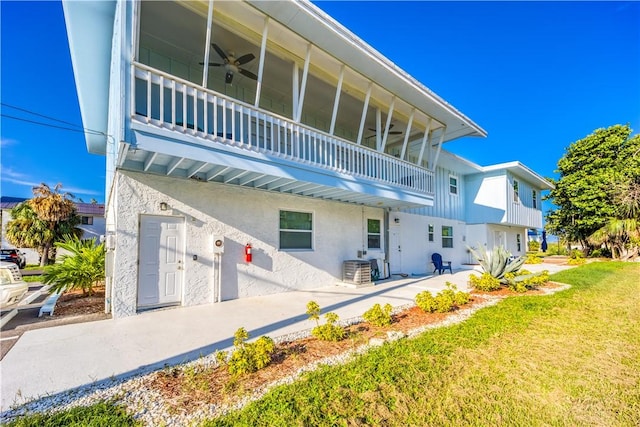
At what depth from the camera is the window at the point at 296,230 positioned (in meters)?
8.77

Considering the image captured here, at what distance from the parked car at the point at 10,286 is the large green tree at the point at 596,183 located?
85.7ft

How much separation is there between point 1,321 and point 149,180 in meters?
3.68

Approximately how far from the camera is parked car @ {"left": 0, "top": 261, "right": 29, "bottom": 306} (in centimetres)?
598

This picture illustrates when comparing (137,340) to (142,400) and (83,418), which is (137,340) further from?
(83,418)

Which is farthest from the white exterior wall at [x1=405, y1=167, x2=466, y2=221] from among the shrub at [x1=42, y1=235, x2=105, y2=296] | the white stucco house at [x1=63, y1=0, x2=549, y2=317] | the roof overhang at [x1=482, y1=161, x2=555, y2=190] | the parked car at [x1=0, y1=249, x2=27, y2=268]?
the parked car at [x1=0, y1=249, x2=27, y2=268]

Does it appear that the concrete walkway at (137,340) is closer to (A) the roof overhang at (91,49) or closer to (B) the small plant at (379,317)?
(B) the small plant at (379,317)

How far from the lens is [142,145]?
16.3 feet

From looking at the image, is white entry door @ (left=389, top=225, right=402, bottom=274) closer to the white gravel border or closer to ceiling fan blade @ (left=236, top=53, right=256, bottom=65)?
ceiling fan blade @ (left=236, top=53, right=256, bottom=65)

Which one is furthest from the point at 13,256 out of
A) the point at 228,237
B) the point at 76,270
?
the point at 228,237

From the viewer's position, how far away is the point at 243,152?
6.19 metres

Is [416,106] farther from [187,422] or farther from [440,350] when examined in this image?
[187,422]

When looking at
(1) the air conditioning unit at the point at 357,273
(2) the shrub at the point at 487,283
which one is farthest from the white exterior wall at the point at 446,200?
(2) the shrub at the point at 487,283

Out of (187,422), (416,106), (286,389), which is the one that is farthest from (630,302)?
(187,422)

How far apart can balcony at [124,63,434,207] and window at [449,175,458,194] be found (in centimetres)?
655
